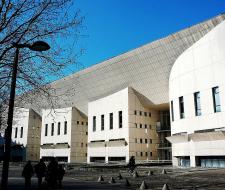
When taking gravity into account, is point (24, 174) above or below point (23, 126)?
below

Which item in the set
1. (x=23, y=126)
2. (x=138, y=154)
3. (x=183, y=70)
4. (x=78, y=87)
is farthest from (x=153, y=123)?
(x=23, y=126)

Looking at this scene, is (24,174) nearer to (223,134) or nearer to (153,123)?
(223,134)

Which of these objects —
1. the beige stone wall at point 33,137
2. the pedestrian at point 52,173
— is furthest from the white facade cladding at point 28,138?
the pedestrian at point 52,173

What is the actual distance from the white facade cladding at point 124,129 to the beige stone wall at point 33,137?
86.4ft

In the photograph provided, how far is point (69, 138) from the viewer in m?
69.5

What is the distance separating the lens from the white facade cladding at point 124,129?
5275 cm

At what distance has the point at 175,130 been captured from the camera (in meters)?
40.3

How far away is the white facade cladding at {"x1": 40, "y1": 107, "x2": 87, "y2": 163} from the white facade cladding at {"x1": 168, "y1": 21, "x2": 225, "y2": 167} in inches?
1319

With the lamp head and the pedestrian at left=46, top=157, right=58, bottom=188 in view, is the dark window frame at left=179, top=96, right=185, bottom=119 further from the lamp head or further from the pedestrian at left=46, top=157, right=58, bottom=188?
the lamp head

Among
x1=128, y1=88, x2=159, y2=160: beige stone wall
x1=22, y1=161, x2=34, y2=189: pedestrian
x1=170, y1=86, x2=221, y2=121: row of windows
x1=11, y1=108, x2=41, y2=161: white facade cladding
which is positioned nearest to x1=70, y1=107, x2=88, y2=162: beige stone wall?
x1=11, y1=108, x2=41, y2=161: white facade cladding

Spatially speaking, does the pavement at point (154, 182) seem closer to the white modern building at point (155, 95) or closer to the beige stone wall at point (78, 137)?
the white modern building at point (155, 95)

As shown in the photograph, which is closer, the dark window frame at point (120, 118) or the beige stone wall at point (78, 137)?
the dark window frame at point (120, 118)

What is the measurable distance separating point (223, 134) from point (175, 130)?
8.85 m

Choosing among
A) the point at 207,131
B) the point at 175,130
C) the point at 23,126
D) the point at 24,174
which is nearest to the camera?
the point at 24,174
